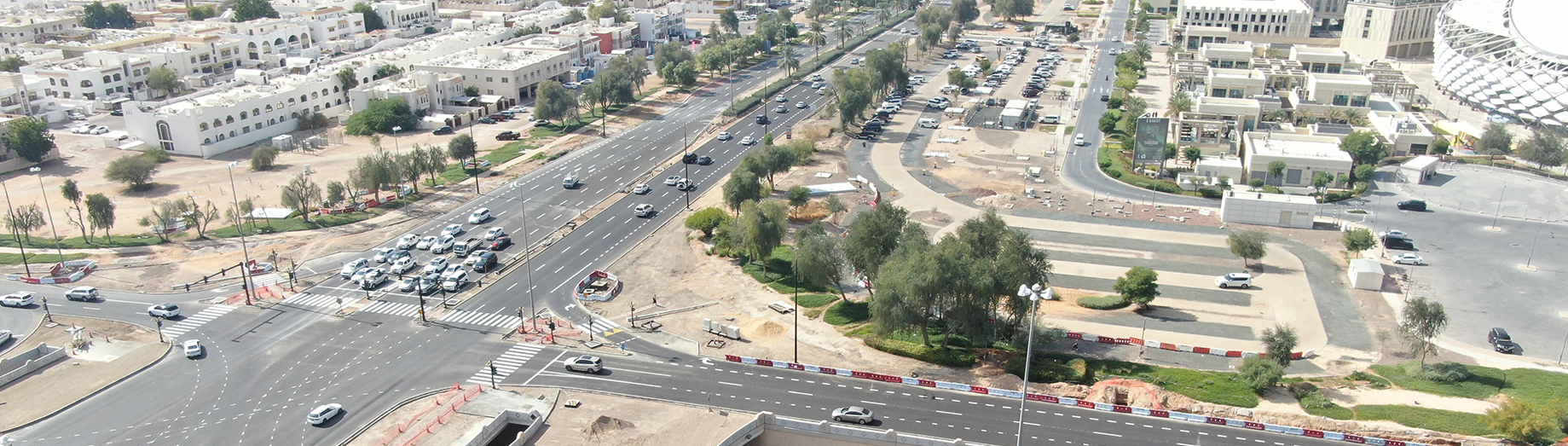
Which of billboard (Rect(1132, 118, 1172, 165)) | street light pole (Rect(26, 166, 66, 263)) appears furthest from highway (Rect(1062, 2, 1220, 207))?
street light pole (Rect(26, 166, 66, 263))

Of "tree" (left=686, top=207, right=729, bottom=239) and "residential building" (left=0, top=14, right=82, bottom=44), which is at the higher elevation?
"residential building" (left=0, top=14, right=82, bottom=44)

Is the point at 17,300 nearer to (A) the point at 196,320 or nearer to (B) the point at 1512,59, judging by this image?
(A) the point at 196,320

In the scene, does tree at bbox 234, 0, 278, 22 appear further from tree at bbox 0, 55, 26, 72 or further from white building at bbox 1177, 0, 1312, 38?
white building at bbox 1177, 0, 1312, 38

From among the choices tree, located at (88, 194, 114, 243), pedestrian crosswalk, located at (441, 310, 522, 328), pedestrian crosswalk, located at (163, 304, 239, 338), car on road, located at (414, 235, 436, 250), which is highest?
tree, located at (88, 194, 114, 243)

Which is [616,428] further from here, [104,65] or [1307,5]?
[1307,5]

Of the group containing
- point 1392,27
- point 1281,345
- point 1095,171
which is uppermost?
point 1392,27

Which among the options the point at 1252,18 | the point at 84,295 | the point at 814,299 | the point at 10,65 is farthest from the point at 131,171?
the point at 1252,18
